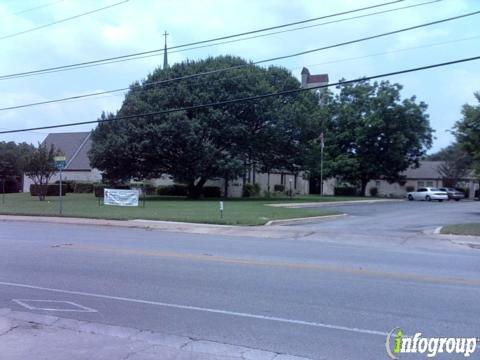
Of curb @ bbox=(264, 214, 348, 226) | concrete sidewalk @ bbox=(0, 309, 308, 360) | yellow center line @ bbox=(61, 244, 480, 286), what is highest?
curb @ bbox=(264, 214, 348, 226)

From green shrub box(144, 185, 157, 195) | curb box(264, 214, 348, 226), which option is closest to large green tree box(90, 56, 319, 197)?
green shrub box(144, 185, 157, 195)

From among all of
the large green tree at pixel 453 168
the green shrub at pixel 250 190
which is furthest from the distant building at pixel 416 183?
the green shrub at pixel 250 190

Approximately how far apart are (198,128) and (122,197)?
466 inches

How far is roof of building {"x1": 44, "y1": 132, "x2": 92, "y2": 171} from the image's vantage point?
211 feet

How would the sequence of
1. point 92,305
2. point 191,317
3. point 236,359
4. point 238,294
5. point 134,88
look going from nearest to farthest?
point 236,359 → point 191,317 → point 92,305 → point 238,294 → point 134,88

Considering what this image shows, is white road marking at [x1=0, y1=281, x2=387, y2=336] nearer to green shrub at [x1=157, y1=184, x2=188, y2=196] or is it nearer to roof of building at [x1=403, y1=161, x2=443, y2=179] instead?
green shrub at [x1=157, y1=184, x2=188, y2=196]

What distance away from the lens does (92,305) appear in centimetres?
768

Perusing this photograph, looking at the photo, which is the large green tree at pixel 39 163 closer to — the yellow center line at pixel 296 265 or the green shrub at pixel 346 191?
the yellow center line at pixel 296 265

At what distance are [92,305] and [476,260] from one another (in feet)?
31.3

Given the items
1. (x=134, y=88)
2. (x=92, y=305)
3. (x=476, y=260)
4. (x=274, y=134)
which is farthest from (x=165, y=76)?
(x=92, y=305)

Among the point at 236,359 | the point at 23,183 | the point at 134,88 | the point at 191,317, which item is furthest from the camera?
the point at 23,183

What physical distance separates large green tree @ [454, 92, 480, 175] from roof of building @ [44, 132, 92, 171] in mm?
45572

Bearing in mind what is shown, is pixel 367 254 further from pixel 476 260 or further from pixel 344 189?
pixel 344 189

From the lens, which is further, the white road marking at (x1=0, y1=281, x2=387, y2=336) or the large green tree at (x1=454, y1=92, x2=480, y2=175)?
the large green tree at (x1=454, y1=92, x2=480, y2=175)
